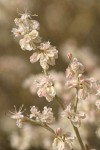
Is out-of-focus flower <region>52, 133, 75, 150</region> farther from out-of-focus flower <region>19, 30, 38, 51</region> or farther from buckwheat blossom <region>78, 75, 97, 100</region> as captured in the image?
out-of-focus flower <region>19, 30, 38, 51</region>

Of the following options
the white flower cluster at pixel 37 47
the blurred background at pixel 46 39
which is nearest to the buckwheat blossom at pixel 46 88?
the white flower cluster at pixel 37 47

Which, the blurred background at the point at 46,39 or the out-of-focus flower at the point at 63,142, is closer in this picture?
the out-of-focus flower at the point at 63,142

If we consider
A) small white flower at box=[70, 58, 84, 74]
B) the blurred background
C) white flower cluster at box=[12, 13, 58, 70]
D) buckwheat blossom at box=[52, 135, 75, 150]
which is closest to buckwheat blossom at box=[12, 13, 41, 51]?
white flower cluster at box=[12, 13, 58, 70]

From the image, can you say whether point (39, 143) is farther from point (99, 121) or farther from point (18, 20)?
point (18, 20)

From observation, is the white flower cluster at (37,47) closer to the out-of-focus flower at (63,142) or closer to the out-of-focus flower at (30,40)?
the out-of-focus flower at (30,40)

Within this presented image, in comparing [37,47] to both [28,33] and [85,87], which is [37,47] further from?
[85,87]
